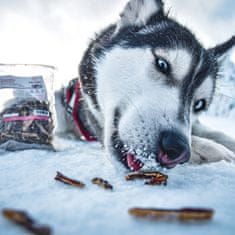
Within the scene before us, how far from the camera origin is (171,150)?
1092 millimetres

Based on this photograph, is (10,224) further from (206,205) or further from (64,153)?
(64,153)

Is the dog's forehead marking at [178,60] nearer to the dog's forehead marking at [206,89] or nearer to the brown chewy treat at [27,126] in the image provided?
the dog's forehead marking at [206,89]

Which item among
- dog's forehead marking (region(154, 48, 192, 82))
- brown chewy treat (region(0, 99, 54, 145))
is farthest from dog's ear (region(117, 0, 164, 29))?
brown chewy treat (region(0, 99, 54, 145))

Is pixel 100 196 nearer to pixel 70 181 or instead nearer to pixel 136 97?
pixel 70 181

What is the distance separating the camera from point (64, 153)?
5.25ft

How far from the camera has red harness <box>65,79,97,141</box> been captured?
2.22 metres

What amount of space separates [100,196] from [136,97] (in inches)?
25.5

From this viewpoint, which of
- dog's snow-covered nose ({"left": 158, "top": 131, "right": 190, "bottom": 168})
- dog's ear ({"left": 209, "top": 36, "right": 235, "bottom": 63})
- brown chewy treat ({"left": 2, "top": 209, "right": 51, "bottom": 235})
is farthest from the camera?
dog's ear ({"left": 209, "top": 36, "right": 235, "bottom": 63})

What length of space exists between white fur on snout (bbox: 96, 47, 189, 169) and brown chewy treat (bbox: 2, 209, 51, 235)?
2.03 ft

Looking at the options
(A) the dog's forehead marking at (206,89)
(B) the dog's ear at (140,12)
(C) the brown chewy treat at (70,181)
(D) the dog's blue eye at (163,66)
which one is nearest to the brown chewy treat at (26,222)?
(C) the brown chewy treat at (70,181)

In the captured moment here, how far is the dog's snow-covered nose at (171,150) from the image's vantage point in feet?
3.59

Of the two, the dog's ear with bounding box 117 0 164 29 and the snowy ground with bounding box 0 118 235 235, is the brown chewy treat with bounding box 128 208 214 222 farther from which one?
the dog's ear with bounding box 117 0 164 29

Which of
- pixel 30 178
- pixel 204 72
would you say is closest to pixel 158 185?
pixel 30 178

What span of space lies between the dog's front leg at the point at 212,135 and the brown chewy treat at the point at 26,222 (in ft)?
6.10
